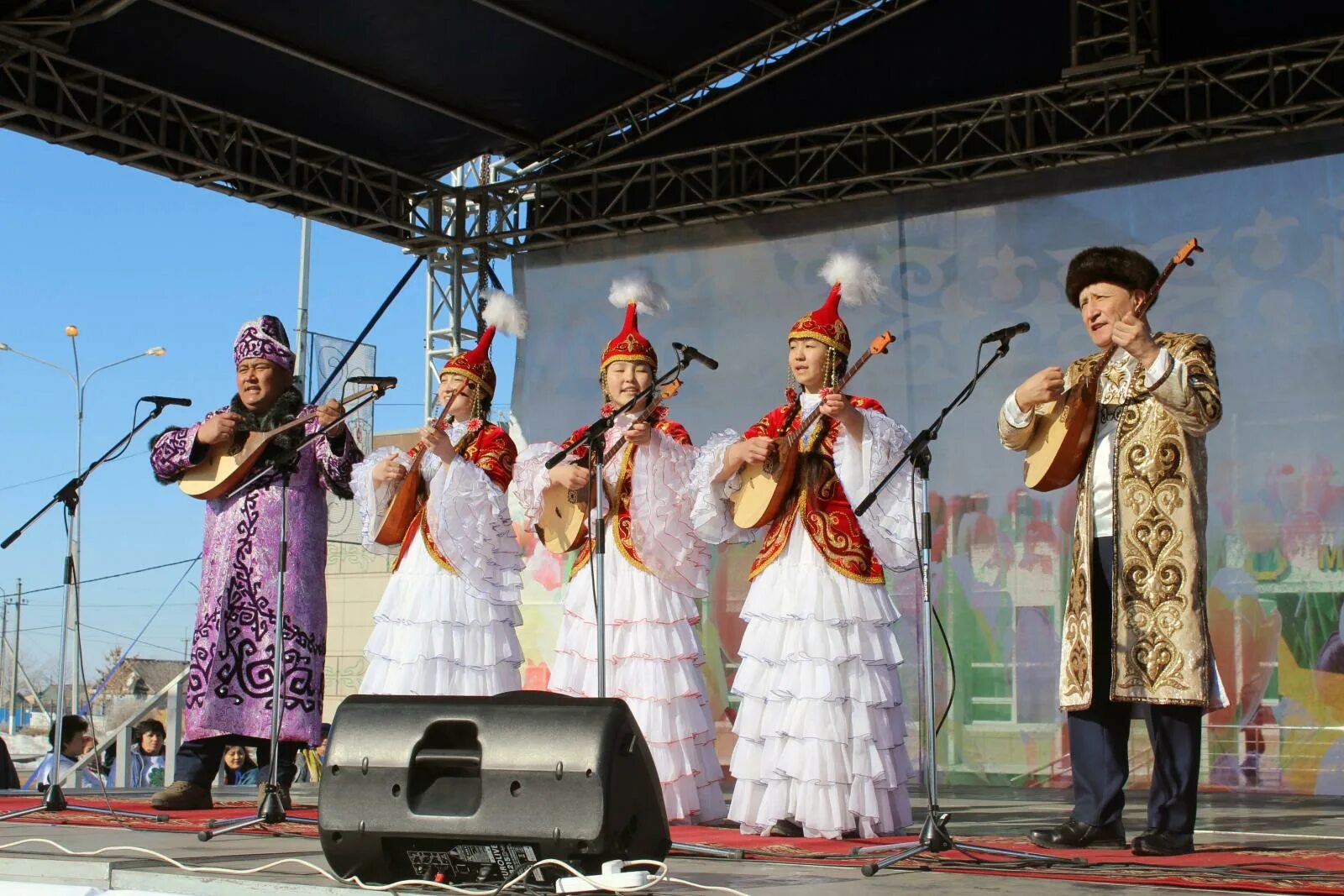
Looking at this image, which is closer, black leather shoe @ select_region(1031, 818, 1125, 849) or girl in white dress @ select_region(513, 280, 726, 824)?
black leather shoe @ select_region(1031, 818, 1125, 849)

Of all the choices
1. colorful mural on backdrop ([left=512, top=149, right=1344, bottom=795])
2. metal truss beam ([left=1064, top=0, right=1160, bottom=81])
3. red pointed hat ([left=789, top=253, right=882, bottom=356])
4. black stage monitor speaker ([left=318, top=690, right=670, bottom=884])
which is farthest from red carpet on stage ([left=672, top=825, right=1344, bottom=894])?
metal truss beam ([left=1064, top=0, right=1160, bottom=81])

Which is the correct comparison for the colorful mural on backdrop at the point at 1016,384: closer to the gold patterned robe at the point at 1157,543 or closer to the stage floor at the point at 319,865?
the stage floor at the point at 319,865

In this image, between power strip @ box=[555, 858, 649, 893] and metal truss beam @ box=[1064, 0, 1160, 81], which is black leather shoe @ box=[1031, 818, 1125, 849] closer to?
power strip @ box=[555, 858, 649, 893]

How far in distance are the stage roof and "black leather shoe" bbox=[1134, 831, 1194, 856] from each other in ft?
17.4

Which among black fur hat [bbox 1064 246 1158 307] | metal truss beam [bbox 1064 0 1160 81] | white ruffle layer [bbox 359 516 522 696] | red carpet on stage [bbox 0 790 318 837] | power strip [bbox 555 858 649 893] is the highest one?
metal truss beam [bbox 1064 0 1160 81]

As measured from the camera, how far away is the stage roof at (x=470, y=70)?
7.80 metres

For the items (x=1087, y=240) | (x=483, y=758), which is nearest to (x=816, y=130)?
(x=1087, y=240)

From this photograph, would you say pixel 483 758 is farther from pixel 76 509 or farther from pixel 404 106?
pixel 404 106

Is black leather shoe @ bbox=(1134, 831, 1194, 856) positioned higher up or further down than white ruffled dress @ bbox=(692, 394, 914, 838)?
further down

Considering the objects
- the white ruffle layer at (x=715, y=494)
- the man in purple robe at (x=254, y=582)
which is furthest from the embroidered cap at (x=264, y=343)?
Answer: the white ruffle layer at (x=715, y=494)

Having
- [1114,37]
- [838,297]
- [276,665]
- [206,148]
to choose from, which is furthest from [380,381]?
[1114,37]

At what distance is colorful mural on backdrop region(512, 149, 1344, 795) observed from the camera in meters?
8.09

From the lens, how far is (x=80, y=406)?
11.5 m

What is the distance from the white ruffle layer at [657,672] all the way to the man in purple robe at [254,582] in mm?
1066
